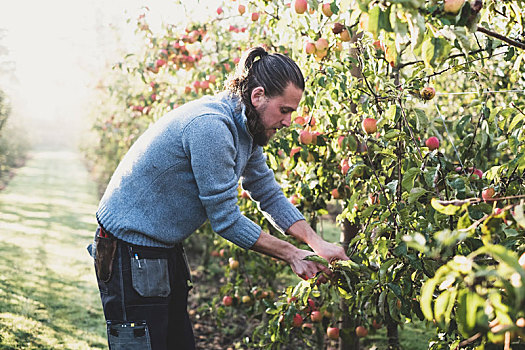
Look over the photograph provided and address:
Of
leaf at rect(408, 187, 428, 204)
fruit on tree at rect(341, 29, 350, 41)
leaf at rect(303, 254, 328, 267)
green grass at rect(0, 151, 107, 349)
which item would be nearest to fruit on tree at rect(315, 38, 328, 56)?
fruit on tree at rect(341, 29, 350, 41)

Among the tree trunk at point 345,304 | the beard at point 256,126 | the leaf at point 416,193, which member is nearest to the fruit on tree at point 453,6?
the leaf at point 416,193

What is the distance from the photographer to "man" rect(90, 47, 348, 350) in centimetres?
168

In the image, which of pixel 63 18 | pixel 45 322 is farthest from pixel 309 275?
pixel 63 18

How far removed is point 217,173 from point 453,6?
0.90 metres

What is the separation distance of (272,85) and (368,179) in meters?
0.72

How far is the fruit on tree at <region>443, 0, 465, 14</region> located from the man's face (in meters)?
0.74

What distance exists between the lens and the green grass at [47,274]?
11.0 ft

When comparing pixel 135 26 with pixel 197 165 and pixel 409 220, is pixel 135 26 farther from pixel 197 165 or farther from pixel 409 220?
pixel 409 220

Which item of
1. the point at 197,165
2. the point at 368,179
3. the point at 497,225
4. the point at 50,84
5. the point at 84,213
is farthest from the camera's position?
the point at 50,84

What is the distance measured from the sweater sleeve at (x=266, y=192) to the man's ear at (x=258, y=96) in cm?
33

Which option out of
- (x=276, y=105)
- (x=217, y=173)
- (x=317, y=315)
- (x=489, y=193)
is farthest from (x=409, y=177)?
(x=317, y=315)

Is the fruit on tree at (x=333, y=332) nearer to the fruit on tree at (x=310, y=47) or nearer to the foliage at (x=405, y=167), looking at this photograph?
the foliage at (x=405, y=167)

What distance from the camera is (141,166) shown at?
174 cm

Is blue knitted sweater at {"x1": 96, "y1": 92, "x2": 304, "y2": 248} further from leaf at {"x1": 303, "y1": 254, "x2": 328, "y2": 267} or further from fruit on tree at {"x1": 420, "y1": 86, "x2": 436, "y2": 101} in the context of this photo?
fruit on tree at {"x1": 420, "y1": 86, "x2": 436, "y2": 101}
